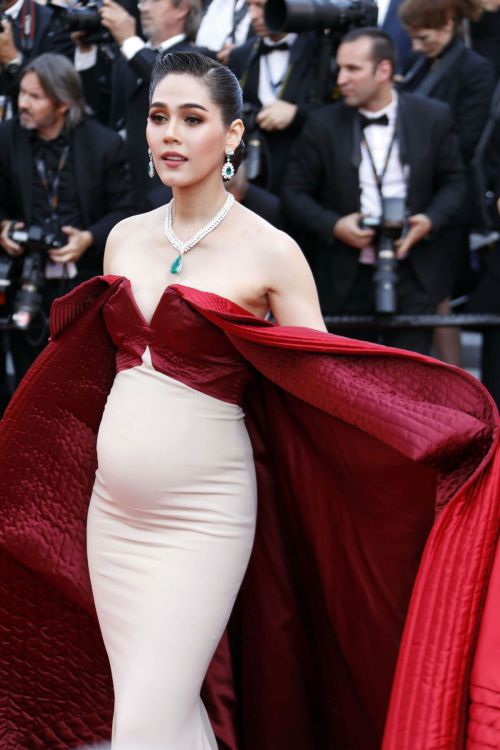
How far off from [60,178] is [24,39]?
93 cm

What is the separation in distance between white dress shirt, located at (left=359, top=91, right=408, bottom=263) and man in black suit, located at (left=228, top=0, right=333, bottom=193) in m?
0.35

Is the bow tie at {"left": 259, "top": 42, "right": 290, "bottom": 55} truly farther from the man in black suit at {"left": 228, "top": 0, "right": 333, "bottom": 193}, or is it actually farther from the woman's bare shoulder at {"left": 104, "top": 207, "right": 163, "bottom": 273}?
the woman's bare shoulder at {"left": 104, "top": 207, "right": 163, "bottom": 273}

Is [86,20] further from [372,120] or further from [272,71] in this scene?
[372,120]

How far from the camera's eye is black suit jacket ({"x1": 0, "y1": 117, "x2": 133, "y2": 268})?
5.46 m

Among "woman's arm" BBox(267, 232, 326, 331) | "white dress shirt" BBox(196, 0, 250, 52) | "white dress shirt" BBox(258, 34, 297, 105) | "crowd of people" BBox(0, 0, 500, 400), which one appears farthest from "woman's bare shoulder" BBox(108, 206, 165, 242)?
"white dress shirt" BBox(196, 0, 250, 52)

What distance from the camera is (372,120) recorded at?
5312 millimetres

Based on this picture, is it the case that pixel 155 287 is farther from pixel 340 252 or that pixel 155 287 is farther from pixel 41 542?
pixel 340 252

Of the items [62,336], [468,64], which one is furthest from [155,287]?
[468,64]

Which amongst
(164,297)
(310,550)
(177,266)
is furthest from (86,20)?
(310,550)

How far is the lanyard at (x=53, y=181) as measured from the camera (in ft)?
17.9

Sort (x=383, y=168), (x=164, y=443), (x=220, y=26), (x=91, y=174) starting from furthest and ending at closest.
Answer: (x=220, y=26), (x=91, y=174), (x=383, y=168), (x=164, y=443)

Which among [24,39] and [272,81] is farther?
[24,39]

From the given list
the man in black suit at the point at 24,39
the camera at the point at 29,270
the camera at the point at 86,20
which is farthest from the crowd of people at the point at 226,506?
the man in black suit at the point at 24,39

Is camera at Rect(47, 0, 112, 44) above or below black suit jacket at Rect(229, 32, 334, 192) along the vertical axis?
above
